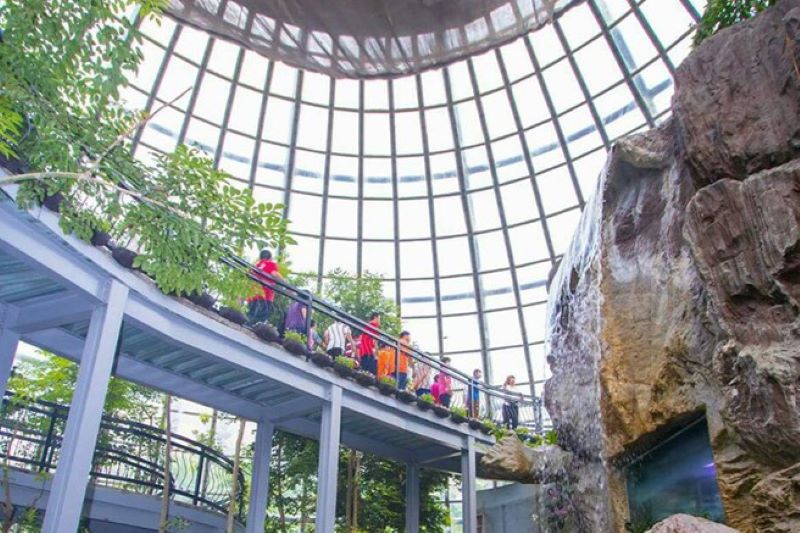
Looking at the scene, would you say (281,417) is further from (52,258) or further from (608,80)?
(608,80)

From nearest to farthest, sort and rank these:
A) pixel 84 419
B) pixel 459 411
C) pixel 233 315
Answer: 1. pixel 84 419
2. pixel 233 315
3. pixel 459 411

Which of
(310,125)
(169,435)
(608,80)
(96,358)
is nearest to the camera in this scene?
(96,358)

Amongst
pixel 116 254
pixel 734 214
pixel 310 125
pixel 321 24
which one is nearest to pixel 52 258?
pixel 116 254

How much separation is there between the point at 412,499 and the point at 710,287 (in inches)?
361

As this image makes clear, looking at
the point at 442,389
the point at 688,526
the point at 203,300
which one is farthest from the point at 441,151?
the point at 688,526

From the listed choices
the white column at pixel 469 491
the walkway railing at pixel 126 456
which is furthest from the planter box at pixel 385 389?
the walkway railing at pixel 126 456

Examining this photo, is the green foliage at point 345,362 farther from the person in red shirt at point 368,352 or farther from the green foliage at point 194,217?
the green foliage at point 194,217

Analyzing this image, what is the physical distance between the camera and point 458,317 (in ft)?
72.6

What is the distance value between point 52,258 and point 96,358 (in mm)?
1073

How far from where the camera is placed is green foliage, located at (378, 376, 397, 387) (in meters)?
11.2

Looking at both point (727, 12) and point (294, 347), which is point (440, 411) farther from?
point (727, 12)

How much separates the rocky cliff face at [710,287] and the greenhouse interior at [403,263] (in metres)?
0.03

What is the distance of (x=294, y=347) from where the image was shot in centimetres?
973

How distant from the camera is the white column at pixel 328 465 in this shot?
9.59 m
